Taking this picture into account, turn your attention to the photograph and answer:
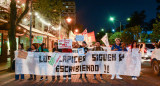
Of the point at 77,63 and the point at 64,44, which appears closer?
the point at 77,63

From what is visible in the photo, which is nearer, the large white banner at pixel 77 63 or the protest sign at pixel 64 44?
the large white banner at pixel 77 63

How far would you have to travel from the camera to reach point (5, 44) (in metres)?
20.3

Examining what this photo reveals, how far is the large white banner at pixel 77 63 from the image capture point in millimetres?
9750

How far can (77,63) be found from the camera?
32.7 feet

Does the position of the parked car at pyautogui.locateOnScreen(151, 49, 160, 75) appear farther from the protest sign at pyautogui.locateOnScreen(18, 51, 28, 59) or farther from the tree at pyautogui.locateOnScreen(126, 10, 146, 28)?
the tree at pyautogui.locateOnScreen(126, 10, 146, 28)

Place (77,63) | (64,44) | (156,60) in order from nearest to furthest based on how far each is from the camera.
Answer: (77,63) → (64,44) → (156,60)

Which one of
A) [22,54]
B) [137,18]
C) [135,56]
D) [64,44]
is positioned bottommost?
[135,56]

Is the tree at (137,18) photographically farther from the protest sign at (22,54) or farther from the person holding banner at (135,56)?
the protest sign at (22,54)

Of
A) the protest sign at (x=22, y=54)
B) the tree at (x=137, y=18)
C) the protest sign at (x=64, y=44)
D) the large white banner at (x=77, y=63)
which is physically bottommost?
the large white banner at (x=77, y=63)

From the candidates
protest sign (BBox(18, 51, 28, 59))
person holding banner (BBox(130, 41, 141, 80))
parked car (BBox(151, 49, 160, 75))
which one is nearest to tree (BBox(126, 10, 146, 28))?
parked car (BBox(151, 49, 160, 75))

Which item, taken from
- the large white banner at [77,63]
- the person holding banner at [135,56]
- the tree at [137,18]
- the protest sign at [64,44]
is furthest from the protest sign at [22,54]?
the tree at [137,18]

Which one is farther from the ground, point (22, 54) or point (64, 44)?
point (64, 44)

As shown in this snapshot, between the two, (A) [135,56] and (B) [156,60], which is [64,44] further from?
(B) [156,60]

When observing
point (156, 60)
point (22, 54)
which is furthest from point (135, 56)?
point (22, 54)
